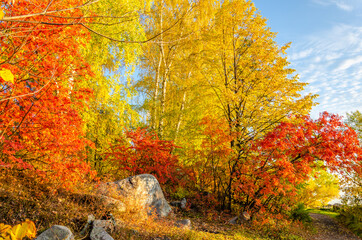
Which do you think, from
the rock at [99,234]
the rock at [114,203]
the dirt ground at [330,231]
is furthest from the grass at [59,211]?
the dirt ground at [330,231]

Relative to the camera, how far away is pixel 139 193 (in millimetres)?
5598

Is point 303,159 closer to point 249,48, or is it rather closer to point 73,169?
point 249,48

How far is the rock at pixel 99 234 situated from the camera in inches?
135

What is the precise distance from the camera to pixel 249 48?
286 inches

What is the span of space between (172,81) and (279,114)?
22.5 ft

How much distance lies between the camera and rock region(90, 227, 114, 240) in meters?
3.43

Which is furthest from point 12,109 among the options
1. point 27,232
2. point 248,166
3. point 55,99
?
point 248,166

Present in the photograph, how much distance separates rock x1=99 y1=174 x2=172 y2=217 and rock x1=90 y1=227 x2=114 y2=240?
1261 millimetres

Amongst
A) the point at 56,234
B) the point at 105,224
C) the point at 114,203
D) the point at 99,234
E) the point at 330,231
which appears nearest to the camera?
the point at 56,234

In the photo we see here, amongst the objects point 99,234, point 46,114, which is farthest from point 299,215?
point 46,114

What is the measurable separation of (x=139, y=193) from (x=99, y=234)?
212 cm

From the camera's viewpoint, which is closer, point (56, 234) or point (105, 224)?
point (56, 234)

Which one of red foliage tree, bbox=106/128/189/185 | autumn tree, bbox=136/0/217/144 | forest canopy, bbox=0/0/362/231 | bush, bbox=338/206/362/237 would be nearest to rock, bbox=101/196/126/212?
forest canopy, bbox=0/0/362/231

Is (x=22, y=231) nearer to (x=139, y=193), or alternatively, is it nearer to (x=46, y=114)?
(x=46, y=114)
